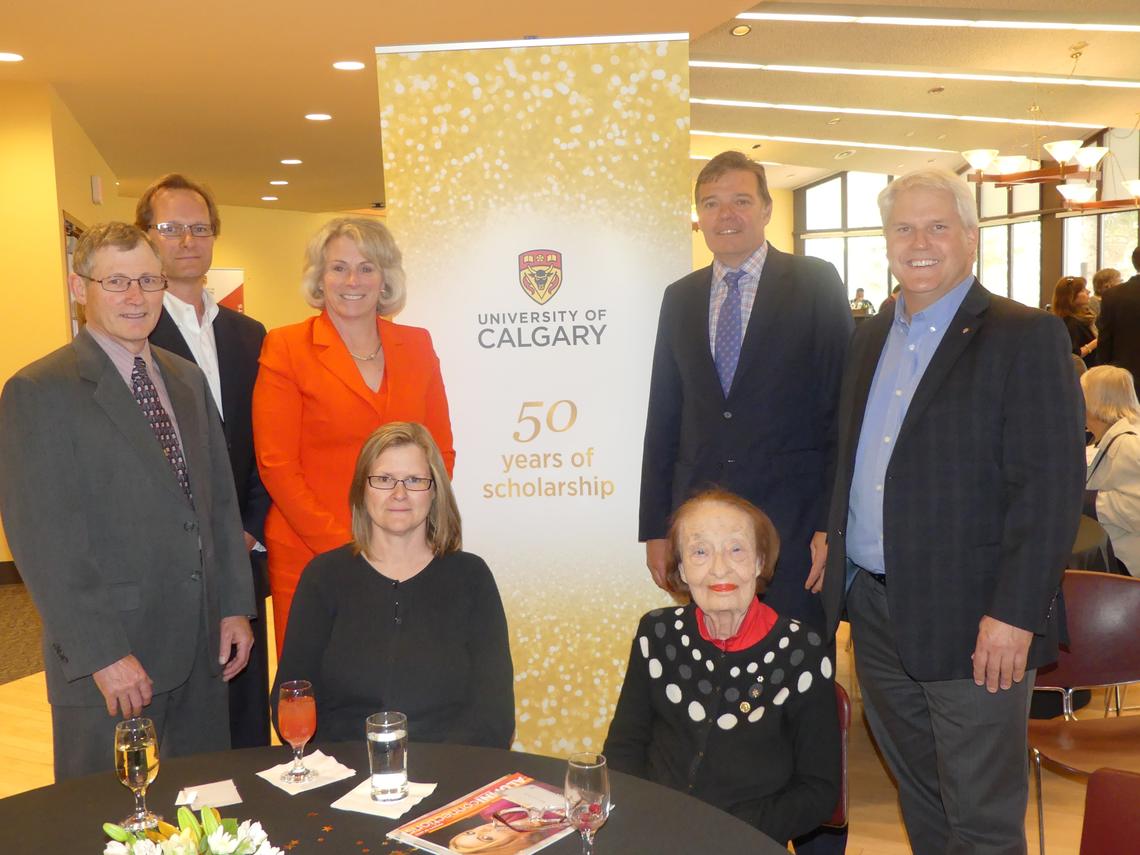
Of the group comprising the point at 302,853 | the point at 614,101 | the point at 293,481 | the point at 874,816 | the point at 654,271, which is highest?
the point at 614,101

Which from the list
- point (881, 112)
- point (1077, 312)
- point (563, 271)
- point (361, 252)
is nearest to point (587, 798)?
point (361, 252)

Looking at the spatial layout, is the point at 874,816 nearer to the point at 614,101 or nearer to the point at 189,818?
the point at 614,101

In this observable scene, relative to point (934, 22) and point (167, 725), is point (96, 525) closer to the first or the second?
point (167, 725)

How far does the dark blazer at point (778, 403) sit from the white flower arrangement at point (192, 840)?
1860mm

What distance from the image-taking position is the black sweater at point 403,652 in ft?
7.30

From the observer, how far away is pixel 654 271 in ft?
10.3

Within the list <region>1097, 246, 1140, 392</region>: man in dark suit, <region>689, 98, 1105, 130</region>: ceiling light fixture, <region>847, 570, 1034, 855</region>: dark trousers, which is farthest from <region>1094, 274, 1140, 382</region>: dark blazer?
<region>847, 570, 1034, 855</region>: dark trousers

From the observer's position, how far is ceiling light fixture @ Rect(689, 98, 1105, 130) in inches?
403

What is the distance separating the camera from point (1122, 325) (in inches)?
275

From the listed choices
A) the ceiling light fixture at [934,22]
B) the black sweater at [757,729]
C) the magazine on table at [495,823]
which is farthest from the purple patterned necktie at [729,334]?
the ceiling light fixture at [934,22]

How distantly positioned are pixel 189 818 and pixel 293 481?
1.61m

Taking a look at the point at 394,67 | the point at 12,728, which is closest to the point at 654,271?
the point at 394,67

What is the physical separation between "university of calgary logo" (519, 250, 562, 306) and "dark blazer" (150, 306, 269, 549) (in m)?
0.88

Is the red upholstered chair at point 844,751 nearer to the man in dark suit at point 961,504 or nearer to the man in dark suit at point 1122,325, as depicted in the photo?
the man in dark suit at point 961,504
